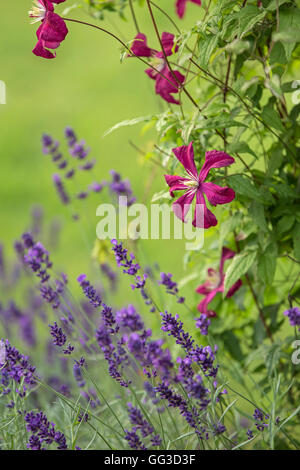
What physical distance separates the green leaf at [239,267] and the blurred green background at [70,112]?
1526mm

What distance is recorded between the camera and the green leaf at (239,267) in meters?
1.02

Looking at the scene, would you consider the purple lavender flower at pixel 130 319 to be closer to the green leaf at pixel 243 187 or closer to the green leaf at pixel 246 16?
the green leaf at pixel 243 187

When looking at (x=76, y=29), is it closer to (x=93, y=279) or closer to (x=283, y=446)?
(x=93, y=279)

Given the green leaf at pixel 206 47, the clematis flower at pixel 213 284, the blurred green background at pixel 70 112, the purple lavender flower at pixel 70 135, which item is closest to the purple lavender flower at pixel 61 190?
the purple lavender flower at pixel 70 135

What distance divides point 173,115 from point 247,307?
1.68ft

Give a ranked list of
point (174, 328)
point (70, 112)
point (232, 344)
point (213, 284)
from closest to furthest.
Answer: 1. point (174, 328)
2. point (213, 284)
3. point (232, 344)
4. point (70, 112)

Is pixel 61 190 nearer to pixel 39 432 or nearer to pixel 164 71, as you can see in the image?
pixel 164 71

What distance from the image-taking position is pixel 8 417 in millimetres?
1012

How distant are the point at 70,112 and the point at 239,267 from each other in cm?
307

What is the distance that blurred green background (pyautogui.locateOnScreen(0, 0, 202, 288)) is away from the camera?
124 inches

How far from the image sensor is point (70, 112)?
3.92 m

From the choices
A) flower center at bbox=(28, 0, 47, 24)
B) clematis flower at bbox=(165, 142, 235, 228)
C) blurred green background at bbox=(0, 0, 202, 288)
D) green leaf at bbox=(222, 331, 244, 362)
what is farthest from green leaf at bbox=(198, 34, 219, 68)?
blurred green background at bbox=(0, 0, 202, 288)

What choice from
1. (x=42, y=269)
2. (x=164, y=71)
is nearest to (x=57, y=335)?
(x=42, y=269)
